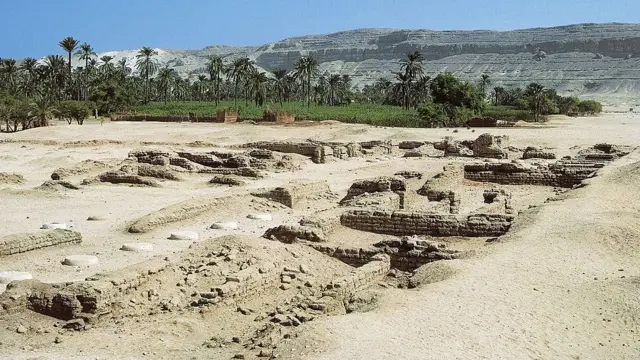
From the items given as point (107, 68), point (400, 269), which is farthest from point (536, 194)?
point (107, 68)

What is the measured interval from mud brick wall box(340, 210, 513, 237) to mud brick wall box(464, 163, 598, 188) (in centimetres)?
946

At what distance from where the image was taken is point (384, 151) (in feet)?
126

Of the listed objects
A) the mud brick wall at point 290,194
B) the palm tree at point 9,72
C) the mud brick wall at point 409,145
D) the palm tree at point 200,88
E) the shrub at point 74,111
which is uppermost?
the palm tree at point 9,72

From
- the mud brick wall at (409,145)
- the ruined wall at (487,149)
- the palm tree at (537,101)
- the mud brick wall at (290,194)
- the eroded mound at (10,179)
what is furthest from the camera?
the palm tree at (537,101)

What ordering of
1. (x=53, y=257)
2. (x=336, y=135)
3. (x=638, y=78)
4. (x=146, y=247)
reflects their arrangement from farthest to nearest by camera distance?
(x=638, y=78) → (x=336, y=135) → (x=146, y=247) → (x=53, y=257)

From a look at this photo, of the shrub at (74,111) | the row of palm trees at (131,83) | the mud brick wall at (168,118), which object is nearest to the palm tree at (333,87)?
the row of palm trees at (131,83)

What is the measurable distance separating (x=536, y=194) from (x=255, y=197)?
26.7 feet

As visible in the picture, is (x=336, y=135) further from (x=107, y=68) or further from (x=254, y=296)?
(x=107, y=68)

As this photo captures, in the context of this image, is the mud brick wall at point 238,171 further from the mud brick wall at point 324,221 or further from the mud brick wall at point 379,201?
the mud brick wall at point 324,221

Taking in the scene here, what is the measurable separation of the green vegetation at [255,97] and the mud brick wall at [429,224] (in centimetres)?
4406

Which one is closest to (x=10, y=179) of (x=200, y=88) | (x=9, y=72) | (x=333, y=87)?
(x=9, y=72)

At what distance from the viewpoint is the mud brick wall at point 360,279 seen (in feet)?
31.7

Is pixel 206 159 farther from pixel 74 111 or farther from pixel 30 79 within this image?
pixel 30 79

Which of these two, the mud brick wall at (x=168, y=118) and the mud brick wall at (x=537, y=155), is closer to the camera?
the mud brick wall at (x=537, y=155)
